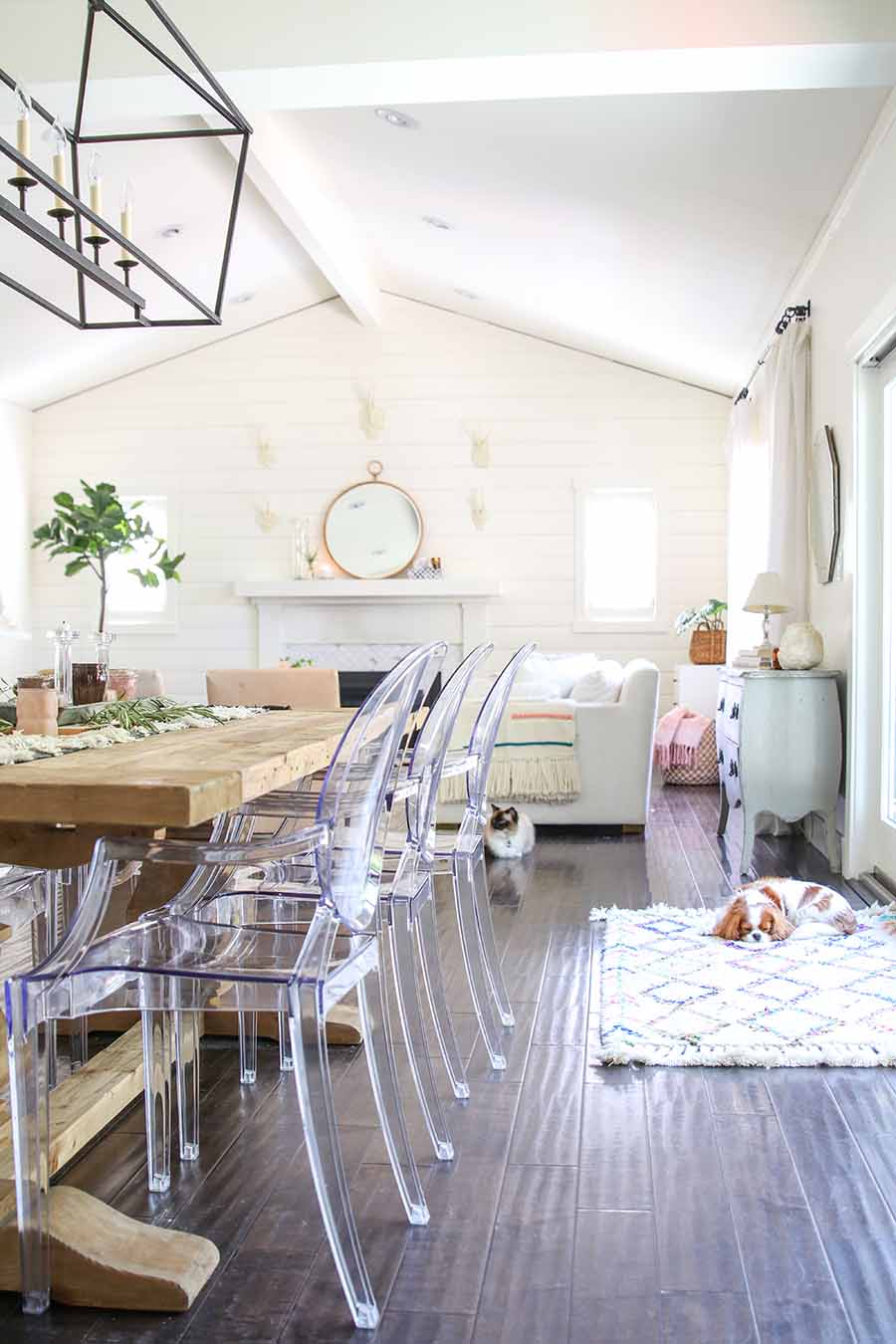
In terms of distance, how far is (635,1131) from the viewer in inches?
95.0

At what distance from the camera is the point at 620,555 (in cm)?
920

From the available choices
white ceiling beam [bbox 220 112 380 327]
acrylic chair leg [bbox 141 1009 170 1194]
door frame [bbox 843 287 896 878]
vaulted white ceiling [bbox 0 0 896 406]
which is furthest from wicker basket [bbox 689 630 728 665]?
acrylic chair leg [bbox 141 1009 170 1194]

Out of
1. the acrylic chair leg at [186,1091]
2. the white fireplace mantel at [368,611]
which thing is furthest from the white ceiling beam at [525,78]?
the white fireplace mantel at [368,611]

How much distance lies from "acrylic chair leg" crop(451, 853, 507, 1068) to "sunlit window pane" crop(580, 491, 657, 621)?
6.32m

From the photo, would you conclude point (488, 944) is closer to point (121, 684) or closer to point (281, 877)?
point (281, 877)

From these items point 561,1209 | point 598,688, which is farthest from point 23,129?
point 598,688

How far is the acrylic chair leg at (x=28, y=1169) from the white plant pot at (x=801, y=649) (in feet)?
12.6

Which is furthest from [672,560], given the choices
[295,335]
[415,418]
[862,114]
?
[862,114]

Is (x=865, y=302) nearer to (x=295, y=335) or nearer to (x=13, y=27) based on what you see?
(x=13, y=27)

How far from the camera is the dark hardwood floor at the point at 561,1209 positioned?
67.6 inches

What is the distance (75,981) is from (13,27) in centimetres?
375

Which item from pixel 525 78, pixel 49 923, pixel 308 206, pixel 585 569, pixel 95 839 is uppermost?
pixel 308 206

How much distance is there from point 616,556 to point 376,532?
1.81 m

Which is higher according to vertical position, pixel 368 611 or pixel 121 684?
pixel 368 611
